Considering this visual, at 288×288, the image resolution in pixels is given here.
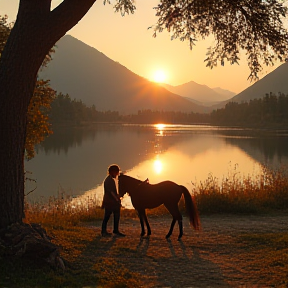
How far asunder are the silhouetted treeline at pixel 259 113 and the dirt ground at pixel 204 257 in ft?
392

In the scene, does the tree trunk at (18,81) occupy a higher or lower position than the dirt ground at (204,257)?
higher

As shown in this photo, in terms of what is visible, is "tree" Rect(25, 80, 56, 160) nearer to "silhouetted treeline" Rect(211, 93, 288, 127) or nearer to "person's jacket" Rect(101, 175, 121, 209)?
"person's jacket" Rect(101, 175, 121, 209)

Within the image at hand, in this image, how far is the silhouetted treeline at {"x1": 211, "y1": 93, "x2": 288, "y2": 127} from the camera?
416ft

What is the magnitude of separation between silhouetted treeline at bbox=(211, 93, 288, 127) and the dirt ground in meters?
119

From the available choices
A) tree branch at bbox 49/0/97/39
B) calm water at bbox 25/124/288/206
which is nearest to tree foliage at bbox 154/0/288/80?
tree branch at bbox 49/0/97/39

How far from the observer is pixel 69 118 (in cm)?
13750

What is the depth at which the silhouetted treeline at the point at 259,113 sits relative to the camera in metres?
127

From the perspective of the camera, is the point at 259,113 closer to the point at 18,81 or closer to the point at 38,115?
the point at 38,115

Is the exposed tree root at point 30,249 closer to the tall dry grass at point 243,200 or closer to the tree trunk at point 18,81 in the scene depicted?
the tree trunk at point 18,81

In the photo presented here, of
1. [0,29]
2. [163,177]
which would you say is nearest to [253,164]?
[163,177]

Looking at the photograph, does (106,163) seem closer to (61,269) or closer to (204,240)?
(204,240)

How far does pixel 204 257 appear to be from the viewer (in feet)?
27.2

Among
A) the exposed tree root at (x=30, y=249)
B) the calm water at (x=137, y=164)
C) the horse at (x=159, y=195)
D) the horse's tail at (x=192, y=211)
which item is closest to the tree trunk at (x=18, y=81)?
the exposed tree root at (x=30, y=249)

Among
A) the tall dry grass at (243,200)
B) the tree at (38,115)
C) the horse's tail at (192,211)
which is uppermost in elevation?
the tree at (38,115)
